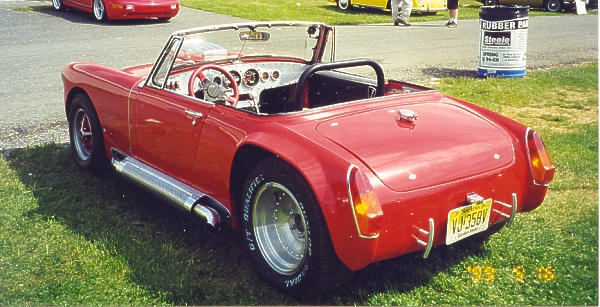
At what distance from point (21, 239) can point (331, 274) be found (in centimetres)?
208

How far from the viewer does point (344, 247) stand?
10.2 ft

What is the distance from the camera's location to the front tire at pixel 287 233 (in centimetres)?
320

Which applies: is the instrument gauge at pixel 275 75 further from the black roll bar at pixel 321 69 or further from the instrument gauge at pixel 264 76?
the black roll bar at pixel 321 69

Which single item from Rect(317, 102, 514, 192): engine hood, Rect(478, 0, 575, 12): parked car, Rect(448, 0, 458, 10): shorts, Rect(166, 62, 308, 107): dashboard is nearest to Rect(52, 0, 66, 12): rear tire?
Rect(448, 0, 458, 10): shorts

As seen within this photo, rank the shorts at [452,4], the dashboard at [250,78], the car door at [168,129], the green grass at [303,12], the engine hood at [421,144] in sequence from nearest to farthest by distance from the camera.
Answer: the engine hood at [421,144]
the car door at [168,129]
the dashboard at [250,78]
the shorts at [452,4]
the green grass at [303,12]

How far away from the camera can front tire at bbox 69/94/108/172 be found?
5.14 m

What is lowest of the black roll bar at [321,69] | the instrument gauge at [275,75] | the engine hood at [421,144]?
the engine hood at [421,144]

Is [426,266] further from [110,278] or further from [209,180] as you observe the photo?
[110,278]

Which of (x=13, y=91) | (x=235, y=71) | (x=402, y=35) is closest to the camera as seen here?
(x=235, y=71)

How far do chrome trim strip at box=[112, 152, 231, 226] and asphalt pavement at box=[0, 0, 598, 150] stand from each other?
206cm

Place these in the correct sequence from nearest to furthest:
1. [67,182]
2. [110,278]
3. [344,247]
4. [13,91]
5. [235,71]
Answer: [344,247] → [110,278] → [235,71] → [67,182] → [13,91]

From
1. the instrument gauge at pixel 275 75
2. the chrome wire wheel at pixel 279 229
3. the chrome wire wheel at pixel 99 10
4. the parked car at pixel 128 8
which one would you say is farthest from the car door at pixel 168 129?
the chrome wire wheel at pixel 99 10

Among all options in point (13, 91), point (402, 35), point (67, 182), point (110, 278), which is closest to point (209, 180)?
point (110, 278)

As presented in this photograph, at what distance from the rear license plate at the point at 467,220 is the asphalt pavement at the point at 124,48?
4.32m
